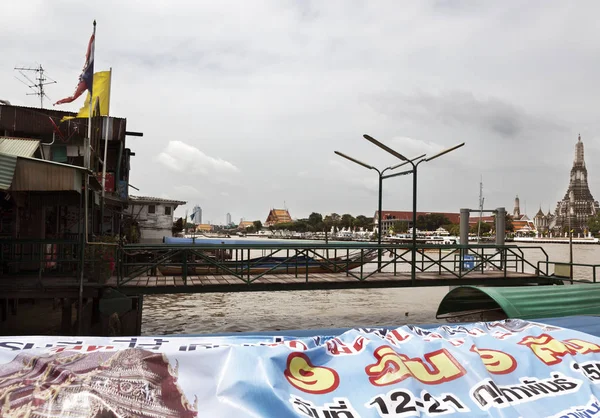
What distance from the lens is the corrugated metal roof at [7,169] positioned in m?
7.85

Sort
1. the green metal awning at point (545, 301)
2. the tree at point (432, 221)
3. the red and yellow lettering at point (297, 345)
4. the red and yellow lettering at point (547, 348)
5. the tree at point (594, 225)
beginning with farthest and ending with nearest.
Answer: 1. the tree at point (432, 221)
2. the tree at point (594, 225)
3. the green metal awning at point (545, 301)
4. the red and yellow lettering at point (547, 348)
5. the red and yellow lettering at point (297, 345)

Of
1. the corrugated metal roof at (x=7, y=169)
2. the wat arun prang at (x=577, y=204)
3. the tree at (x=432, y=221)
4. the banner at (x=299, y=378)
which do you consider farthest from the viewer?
the wat arun prang at (x=577, y=204)

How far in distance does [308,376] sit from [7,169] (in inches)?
305

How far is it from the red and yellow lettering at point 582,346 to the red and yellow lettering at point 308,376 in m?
2.07

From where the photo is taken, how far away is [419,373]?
297 cm

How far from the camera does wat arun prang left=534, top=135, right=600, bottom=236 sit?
497 feet

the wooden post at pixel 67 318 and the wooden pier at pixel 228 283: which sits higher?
the wooden pier at pixel 228 283

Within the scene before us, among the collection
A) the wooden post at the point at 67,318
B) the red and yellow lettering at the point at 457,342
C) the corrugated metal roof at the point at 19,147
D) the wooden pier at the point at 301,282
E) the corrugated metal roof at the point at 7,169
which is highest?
the corrugated metal roof at the point at 19,147

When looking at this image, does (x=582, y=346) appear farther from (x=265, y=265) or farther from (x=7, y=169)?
(x=265, y=265)

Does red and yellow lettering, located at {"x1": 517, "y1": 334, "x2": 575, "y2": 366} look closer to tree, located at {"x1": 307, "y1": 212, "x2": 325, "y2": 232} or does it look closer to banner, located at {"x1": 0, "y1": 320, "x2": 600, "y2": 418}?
banner, located at {"x1": 0, "y1": 320, "x2": 600, "y2": 418}

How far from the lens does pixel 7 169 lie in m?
7.98

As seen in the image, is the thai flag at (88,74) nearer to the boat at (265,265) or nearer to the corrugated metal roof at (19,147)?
the corrugated metal roof at (19,147)

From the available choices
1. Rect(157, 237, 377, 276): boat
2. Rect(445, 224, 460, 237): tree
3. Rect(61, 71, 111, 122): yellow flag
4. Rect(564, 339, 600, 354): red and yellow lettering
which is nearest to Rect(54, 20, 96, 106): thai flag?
Rect(61, 71, 111, 122): yellow flag

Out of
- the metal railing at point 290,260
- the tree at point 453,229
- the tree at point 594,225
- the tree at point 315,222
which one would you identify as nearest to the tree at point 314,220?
the tree at point 315,222
